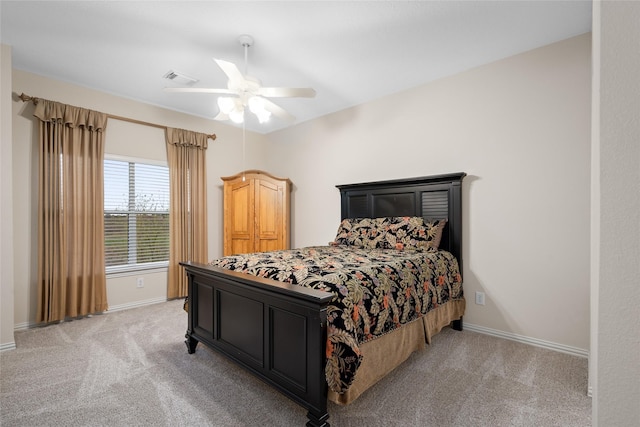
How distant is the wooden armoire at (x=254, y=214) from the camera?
4.52 metres

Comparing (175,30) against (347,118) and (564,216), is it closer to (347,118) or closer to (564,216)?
(347,118)

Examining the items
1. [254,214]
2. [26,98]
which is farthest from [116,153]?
[254,214]

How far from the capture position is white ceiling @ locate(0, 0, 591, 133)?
221cm

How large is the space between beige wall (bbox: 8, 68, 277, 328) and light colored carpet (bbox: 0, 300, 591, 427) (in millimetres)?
845

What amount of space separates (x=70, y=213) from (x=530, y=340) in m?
4.79

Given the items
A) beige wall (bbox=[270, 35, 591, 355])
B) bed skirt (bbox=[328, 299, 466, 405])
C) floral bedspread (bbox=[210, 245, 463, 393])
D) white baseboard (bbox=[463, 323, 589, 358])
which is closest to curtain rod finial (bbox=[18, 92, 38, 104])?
floral bedspread (bbox=[210, 245, 463, 393])

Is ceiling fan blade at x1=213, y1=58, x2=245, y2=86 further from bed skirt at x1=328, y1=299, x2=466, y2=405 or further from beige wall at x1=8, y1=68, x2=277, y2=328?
beige wall at x1=8, y1=68, x2=277, y2=328

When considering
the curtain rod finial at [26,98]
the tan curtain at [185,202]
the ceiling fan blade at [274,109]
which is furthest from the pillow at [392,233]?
the curtain rod finial at [26,98]

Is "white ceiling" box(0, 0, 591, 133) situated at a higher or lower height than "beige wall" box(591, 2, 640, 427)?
higher

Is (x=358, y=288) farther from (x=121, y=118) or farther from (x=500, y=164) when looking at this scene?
(x=121, y=118)

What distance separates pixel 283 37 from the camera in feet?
8.36

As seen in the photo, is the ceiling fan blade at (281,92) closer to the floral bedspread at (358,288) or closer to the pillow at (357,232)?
the floral bedspread at (358,288)

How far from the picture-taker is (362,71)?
3.15 metres

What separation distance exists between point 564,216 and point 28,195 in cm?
507
